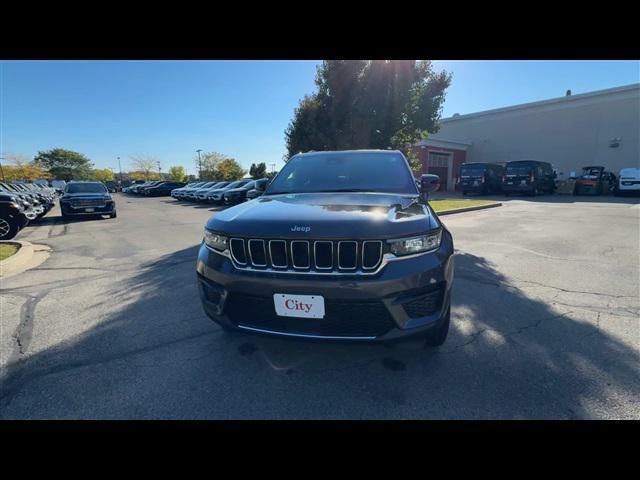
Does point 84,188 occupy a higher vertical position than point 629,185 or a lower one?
higher

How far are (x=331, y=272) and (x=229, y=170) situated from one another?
58891 mm

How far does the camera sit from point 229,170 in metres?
57.0

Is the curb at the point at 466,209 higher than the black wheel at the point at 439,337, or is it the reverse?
the black wheel at the point at 439,337

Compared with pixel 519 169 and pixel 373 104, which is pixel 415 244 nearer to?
pixel 373 104

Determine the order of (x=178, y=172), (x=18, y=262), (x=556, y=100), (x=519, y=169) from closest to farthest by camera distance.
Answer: (x=18, y=262)
(x=519, y=169)
(x=556, y=100)
(x=178, y=172)

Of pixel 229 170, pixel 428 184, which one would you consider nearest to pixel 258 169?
pixel 229 170

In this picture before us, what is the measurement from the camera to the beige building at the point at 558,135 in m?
25.0

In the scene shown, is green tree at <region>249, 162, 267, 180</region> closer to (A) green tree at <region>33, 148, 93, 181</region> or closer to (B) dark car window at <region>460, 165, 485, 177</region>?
(B) dark car window at <region>460, 165, 485, 177</region>

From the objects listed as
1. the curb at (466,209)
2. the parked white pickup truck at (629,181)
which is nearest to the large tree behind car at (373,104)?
the curb at (466,209)

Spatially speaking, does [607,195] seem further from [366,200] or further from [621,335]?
[366,200]

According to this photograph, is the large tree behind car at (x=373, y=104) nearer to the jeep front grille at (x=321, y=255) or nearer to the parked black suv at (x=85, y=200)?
the parked black suv at (x=85, y=200)

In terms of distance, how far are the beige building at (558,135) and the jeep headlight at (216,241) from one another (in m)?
26.9

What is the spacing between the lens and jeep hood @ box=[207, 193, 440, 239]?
2.01m

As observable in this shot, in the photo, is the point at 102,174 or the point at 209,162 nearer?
the point at 209,162
